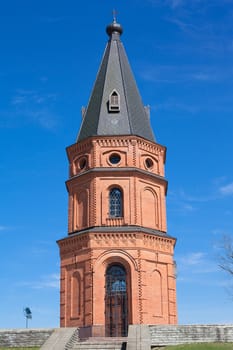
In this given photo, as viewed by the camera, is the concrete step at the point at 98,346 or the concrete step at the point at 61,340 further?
the concrete step at the point at 98,346

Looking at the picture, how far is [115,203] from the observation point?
3172cm

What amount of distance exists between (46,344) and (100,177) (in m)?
12.4

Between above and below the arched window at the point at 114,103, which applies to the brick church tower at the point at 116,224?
below

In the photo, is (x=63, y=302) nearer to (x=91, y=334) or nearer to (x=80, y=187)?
(x=91, y=334)

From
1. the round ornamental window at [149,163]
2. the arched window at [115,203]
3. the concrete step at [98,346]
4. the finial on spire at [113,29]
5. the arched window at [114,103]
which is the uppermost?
the finial on spire at [113,29]

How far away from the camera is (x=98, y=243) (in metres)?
30.0

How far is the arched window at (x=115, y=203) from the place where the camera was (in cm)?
3145

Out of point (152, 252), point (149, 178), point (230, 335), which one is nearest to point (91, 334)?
point (152, 252)

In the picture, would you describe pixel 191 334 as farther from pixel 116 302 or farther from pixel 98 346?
pixel 116 302

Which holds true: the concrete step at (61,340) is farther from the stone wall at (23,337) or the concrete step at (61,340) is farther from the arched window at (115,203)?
the arched window at (115,203)

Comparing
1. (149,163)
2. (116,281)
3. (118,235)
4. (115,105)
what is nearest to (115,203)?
(118,235)

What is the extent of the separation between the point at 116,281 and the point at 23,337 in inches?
290

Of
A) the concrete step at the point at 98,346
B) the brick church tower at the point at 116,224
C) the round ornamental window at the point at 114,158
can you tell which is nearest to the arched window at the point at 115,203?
the brick church tower at the point at 116,224

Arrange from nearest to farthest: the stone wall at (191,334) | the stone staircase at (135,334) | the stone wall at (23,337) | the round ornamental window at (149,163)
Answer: the stone staircase at (135,334), the stone wall at (191,334), the stone wall at (23,337), the round ornamental window at (149,163)
